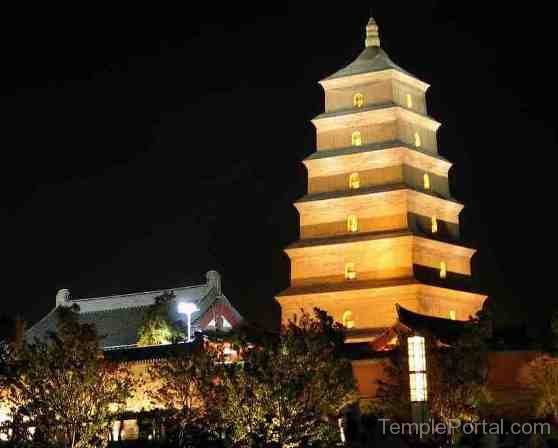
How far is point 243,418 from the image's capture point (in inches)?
1249

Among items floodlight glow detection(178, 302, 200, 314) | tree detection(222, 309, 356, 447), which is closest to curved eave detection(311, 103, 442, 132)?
floodlight glow detection(178, 302, 200, 314)

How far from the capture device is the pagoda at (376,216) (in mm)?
44688

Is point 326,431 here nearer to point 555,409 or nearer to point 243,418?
point 243,418

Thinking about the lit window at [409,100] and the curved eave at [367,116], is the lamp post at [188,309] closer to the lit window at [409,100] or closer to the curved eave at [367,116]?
the curved eave at [367,116]

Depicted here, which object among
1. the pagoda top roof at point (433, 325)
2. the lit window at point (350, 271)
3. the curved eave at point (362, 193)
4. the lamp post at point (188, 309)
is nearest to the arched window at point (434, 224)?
the curved eave at point (362, 193)

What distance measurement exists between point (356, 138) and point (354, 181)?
6.22ft

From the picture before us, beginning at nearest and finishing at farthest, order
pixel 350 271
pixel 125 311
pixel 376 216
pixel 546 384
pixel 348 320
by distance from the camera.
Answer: pixel 546 384, pixel 348 320, pixel 350 271, pixel 376 216, pixel 125 311

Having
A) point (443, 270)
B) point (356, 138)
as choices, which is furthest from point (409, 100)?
point (443, 270)

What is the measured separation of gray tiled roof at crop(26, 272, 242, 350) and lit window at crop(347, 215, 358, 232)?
12.4 metres

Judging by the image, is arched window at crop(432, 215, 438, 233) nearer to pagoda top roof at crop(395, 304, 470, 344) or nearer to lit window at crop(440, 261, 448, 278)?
lit window at crop(440, 261, 448, 278)

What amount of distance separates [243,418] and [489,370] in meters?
11.8

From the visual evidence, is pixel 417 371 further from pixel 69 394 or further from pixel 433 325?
pixel 433 325

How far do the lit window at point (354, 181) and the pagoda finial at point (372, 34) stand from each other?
273 inches

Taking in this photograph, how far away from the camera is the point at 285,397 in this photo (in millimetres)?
31562
